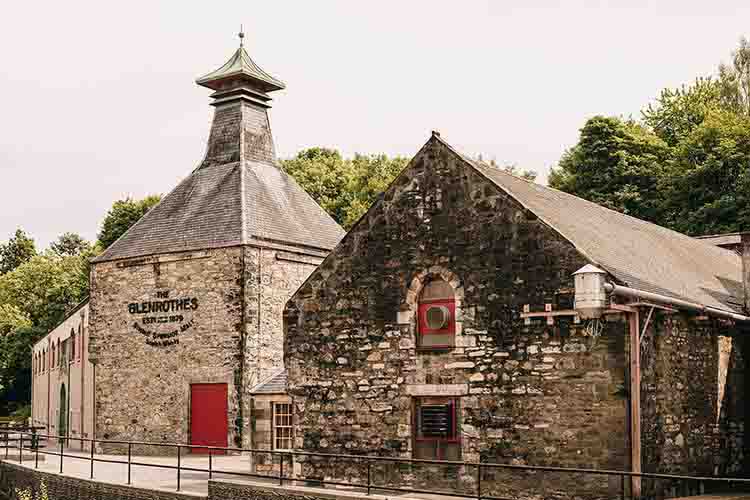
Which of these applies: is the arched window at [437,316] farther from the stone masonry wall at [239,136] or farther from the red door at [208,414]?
the stone masonry wall at [239,136]

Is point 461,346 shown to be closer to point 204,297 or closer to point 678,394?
point 678,394

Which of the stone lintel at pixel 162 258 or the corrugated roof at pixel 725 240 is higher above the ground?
the corrugated roof at pixel 725 240

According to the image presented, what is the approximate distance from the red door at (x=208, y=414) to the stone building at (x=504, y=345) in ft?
28.3

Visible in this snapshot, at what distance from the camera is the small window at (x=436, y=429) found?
1745 cm

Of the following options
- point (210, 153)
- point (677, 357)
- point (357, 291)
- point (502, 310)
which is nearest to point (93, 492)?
point (357, 291)

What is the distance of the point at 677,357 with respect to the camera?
55.9 feet

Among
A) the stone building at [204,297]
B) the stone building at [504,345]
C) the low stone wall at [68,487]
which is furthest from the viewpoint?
the stone building at [204,297]

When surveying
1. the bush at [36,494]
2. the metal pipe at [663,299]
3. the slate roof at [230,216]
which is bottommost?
the bush at [36,494]

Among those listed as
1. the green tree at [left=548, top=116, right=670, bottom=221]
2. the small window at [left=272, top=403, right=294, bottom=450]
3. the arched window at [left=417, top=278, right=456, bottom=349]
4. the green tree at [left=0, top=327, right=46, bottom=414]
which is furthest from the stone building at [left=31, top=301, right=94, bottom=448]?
the green tree at [left=548, top=116, right=670, bottom=221]

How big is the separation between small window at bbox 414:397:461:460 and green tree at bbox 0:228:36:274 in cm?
7313

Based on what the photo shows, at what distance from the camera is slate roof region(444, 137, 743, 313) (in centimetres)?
1670

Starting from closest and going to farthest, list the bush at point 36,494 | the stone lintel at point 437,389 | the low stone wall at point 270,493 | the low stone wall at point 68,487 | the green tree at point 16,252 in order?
the low stone wall at point 270,493
the stone lintel at point 437,389
the low stone wall at point 68,487
the bush at point 36,494
the green tree at point 16,252

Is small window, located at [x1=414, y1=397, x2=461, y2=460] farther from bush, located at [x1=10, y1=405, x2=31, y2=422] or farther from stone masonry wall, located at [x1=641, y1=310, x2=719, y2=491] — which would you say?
bush, located at [x1=10, y1=405, x2=31, y2=422]

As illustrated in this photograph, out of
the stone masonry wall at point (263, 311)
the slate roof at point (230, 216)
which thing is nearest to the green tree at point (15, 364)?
the slate roof at point (230, 216)
